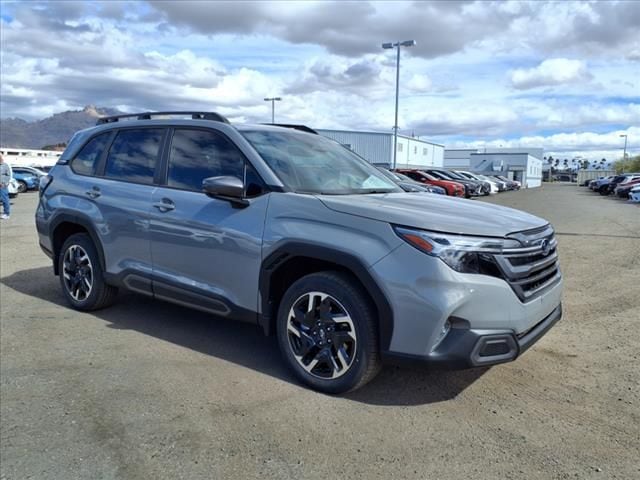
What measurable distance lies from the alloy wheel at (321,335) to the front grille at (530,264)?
1009 mm

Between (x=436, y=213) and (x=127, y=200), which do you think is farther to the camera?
(x=127, y=200)

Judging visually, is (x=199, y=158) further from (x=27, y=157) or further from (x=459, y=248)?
(x=27, y=157)

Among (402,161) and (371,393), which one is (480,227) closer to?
(371,393)

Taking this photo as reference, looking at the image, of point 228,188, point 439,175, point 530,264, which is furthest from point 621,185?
point 228,188

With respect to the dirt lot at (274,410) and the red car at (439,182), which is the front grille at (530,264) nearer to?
the dirt lot at (274,410)

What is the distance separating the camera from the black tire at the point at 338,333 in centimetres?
336

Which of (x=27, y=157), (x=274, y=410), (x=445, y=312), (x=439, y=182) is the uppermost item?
(x=27, y=157)

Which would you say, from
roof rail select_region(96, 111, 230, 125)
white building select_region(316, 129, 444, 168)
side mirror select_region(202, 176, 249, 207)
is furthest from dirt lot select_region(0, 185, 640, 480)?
white building select_region(316, 129, 444, 168)

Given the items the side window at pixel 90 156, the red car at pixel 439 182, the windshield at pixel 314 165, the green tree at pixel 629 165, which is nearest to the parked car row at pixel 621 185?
the red car at pixel 439 182

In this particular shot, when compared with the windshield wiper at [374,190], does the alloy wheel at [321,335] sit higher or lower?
lower

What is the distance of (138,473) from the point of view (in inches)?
109

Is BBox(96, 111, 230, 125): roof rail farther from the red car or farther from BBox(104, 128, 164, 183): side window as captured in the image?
the red car

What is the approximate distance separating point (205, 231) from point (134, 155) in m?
1.43

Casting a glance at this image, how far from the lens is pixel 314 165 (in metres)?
4.33
